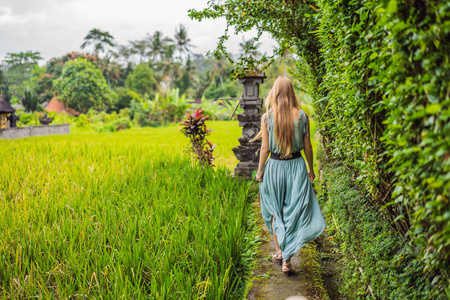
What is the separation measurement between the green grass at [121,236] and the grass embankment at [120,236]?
0.03 ft

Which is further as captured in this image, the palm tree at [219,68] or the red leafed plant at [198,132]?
the palm tree at [219,68]

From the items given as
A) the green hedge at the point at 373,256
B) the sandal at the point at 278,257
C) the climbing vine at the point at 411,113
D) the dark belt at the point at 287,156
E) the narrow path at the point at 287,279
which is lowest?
the narrow path at the point at 287,279

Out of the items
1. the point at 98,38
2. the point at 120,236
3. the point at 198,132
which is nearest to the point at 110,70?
the point at 98,38

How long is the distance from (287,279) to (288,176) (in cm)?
82

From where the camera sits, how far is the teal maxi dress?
2898mm

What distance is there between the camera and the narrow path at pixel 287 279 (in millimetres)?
2533

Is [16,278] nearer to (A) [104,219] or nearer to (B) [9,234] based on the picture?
(B) [9,234]

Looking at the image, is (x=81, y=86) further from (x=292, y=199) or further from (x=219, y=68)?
(x=292, y=199)

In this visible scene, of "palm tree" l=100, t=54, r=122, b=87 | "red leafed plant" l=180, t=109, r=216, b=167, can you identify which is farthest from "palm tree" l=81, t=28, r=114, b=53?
"red leafed plant" l=180, t=109, r=216, b=167

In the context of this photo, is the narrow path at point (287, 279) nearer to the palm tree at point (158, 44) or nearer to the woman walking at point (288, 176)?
the woman walking at point (288, 176)

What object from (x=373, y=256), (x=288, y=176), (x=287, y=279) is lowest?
(x=287, y=279)

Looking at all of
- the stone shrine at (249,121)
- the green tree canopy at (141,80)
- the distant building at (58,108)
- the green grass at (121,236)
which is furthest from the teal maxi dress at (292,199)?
the green tree canopy at (141,80)

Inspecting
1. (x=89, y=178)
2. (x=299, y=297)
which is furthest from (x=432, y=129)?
(x=89, y=178)

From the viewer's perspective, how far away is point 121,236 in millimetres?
3129
